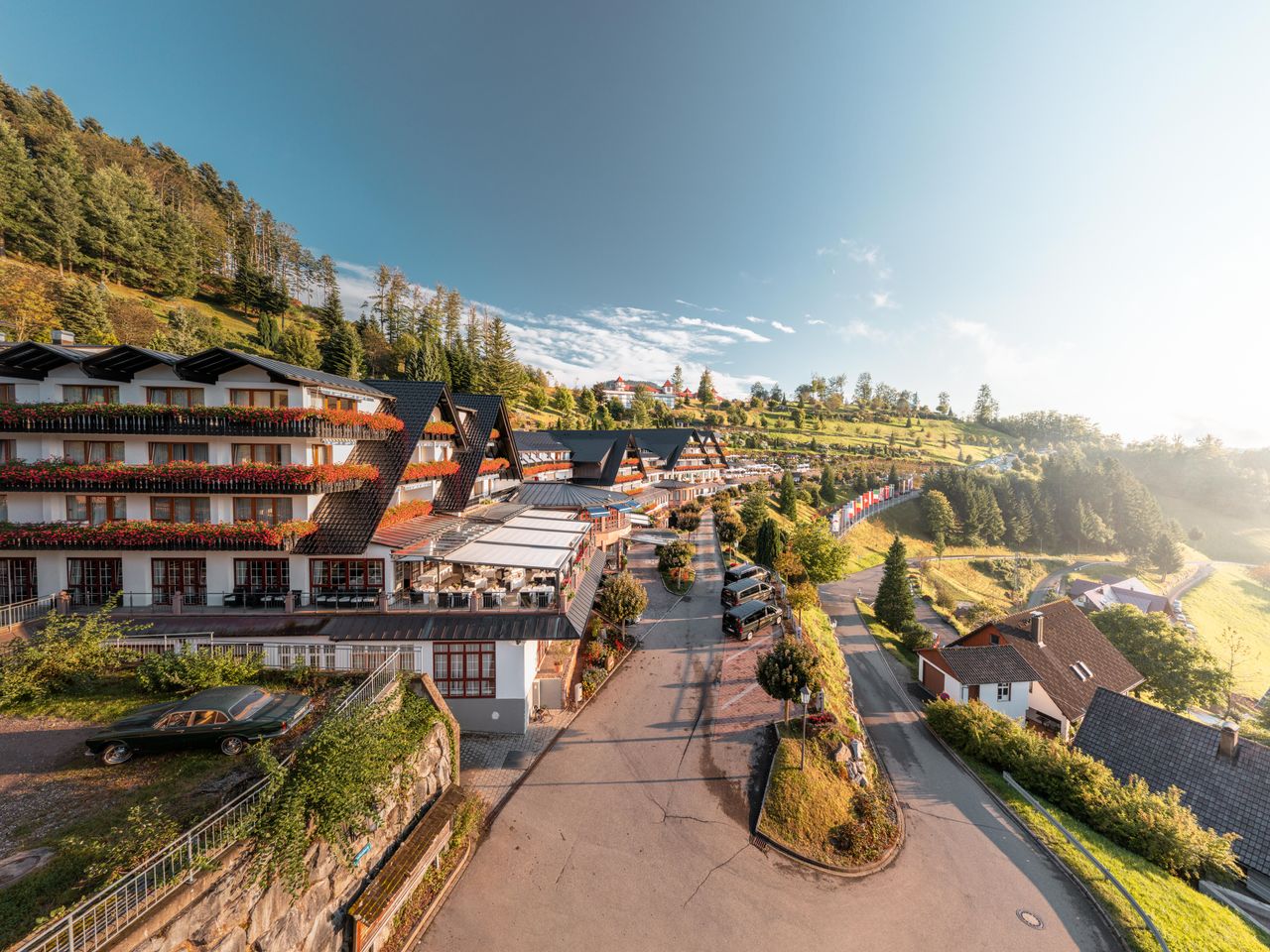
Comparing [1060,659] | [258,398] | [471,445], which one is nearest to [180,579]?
[258,398]

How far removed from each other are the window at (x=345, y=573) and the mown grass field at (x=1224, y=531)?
17412 centimetres

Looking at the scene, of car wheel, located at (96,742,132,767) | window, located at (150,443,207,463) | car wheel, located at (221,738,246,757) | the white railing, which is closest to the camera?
car wheel, located at (96,742,132,767)

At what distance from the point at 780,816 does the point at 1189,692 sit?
42481 millimetres

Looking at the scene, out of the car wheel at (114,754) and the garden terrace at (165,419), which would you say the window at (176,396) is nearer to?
the garden terrace at (165,419)

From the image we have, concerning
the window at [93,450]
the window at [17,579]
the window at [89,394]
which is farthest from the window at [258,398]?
the window at [17,579]

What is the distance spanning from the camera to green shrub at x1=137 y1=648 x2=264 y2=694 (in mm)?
15312

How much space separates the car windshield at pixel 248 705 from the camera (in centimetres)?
1259

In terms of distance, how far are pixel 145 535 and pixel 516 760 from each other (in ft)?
57.8

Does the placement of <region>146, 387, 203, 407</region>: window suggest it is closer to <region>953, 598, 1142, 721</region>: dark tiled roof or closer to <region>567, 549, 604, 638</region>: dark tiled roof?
<region>567, 549, 604, 638</region>: dark tiled roof

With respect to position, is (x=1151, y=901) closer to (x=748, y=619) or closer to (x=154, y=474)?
(x=748, y=619)

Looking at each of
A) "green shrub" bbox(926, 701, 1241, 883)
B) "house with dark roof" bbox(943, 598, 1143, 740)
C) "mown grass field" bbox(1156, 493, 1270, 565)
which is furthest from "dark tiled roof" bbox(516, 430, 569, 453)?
"mown grass field" bbox(1156, 493, 1270, 565)

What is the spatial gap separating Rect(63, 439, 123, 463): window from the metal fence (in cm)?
1837

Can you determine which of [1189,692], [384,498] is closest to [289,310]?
[384,498]

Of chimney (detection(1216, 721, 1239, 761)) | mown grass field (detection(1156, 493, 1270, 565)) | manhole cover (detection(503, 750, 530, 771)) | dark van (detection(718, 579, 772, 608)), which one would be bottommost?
mown grass field (detection(1156, 493, 1270, 565))
